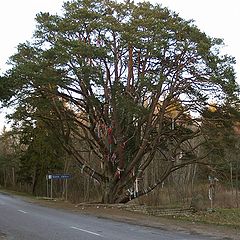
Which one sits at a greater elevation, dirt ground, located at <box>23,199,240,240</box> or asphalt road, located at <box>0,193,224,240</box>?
dirt ground, located at <box>23,199,240,240</box>

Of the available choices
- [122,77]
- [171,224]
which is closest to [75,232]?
[171,224]

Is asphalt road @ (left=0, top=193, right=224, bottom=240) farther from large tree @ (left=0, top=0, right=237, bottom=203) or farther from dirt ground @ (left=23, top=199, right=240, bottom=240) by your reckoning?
large tree @ (left=0, top=0, right=237, bottom=203)

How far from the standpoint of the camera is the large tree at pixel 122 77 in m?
29.1

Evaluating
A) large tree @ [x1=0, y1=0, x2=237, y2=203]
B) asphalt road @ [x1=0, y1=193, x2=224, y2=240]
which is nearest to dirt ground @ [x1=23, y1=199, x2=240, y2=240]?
asphalt road @ [x1=0, y1=193, x2=224, y2=240]

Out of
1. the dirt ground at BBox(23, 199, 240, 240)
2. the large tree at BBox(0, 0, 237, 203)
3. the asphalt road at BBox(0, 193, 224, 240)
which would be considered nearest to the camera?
the asphalt road at BBox(0, 193, 224, 240)

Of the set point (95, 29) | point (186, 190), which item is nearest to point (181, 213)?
point (95, 29)

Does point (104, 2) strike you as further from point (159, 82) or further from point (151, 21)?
point (159, 82)

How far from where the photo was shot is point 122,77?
32.9m

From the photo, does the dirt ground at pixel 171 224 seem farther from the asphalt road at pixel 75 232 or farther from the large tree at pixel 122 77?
the large tree at pixel 122 77

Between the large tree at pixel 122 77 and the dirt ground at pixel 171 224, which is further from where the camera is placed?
the large tree at pixel 122 77

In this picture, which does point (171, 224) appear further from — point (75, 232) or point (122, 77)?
point (122, 77)

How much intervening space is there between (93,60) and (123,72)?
11.9 ft

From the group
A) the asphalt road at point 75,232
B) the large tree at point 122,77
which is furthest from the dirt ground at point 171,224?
A: the large tree at point 122,77

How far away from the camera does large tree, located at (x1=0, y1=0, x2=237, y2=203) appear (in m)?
29.1
